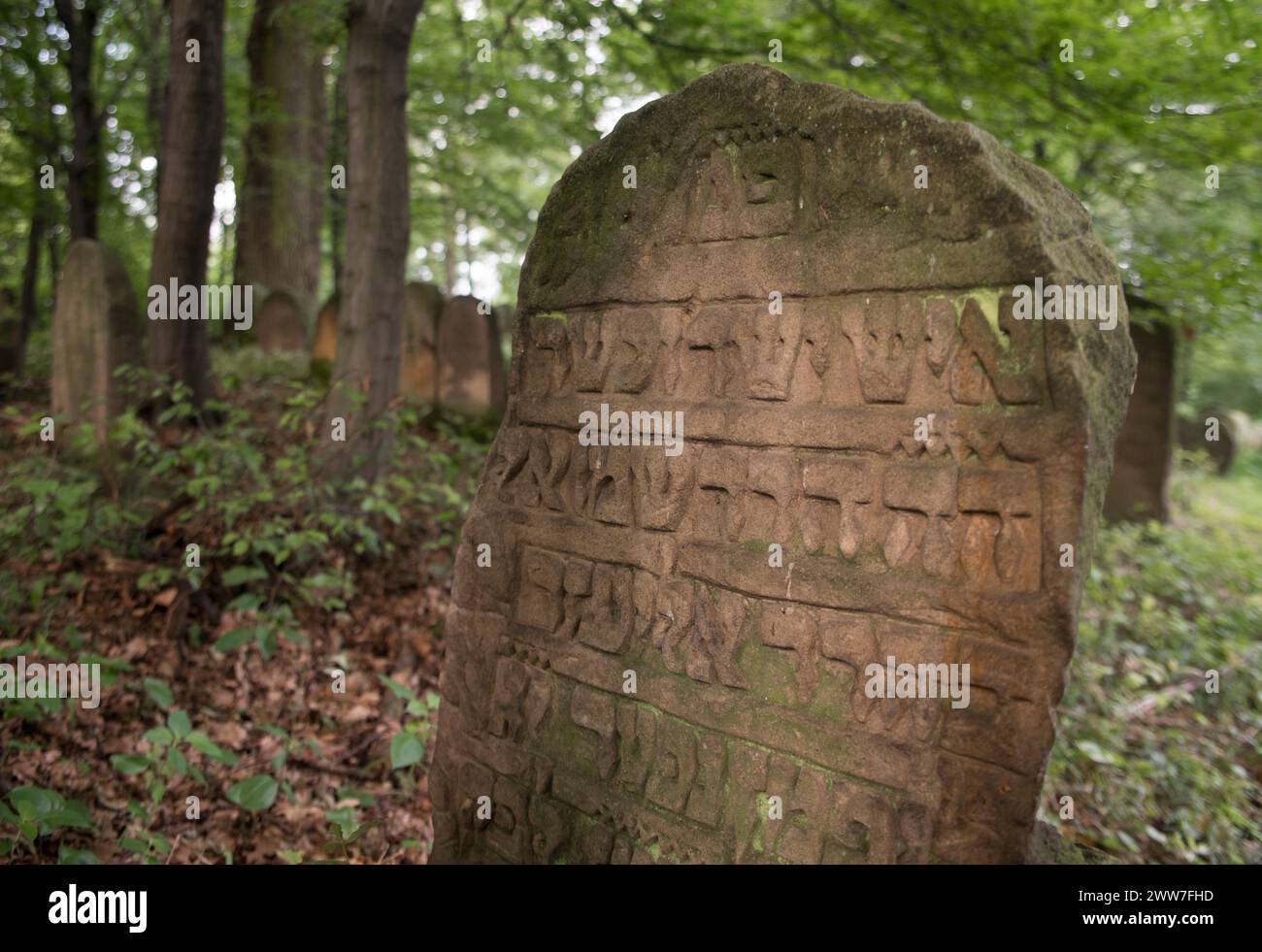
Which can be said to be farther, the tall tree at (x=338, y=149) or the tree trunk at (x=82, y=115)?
the tall tree at (x=338, y=149)

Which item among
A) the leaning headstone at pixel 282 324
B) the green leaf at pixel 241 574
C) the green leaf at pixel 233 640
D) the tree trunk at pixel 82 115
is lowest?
the green leaf at pixel 233 640

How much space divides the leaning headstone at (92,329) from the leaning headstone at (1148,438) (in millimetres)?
8134

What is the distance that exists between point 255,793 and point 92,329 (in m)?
4.33

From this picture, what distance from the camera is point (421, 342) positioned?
Answer: 326 inches

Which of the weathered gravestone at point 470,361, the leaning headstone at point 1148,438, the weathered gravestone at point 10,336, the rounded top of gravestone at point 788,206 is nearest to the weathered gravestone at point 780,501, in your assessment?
the rounded top of gravestone at point 788,206

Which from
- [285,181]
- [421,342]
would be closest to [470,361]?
[421,342]

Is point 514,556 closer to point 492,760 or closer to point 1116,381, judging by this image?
point 492,760

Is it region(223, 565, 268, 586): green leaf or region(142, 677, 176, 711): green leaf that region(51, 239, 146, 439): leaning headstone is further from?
region(142, 677, 176, 711): green leaf

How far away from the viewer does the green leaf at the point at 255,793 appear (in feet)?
11.1

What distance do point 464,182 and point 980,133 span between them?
9706 millimetres

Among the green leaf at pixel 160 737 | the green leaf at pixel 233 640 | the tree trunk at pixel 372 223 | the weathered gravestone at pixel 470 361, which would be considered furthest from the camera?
the weathered gravestone at pixel 470 361

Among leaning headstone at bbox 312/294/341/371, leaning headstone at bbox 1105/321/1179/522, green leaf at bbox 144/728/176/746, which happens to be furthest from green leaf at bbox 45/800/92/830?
leaning headstone at bbox 1105/321/1179/522

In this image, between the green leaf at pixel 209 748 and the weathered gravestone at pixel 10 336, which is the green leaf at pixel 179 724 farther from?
the weathered gravestone at pixel 10 336

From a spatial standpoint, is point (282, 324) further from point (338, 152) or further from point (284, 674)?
point (284, 674)
